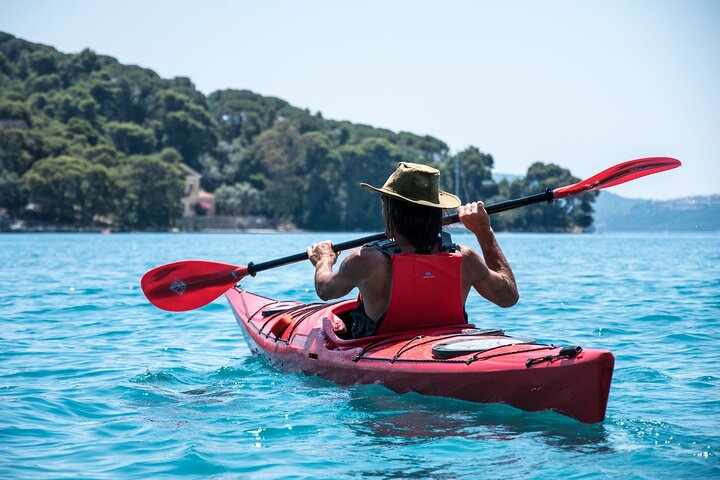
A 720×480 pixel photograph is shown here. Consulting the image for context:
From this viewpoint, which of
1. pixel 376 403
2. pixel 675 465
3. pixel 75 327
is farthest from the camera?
pixel 75 327

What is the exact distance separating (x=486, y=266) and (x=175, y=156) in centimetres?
7940

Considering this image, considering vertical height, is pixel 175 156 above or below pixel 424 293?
above

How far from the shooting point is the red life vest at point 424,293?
203 inches

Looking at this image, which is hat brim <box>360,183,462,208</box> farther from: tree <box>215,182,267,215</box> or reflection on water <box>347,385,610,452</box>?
tree <box>215,182,267,215</box>

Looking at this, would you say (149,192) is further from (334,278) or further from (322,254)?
(334,278)

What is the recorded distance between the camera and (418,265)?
5.16m

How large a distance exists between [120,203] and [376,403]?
67901 millimetres

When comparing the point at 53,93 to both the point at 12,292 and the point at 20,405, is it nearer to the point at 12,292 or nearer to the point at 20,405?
the point at 12,292

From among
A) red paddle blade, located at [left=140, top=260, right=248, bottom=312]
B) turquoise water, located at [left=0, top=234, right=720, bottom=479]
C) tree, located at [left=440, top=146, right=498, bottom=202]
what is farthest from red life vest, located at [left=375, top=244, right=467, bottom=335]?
tree, located at [left=440, top=146, right=498, bottom=202]

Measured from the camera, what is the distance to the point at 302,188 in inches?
3622

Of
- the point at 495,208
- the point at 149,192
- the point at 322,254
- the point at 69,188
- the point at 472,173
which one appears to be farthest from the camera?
the point at 472,173

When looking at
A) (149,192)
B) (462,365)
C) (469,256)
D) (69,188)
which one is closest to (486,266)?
(469,256)

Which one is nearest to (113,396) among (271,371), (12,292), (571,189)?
(271,371)

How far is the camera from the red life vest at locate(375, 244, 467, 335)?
5.16 metres
